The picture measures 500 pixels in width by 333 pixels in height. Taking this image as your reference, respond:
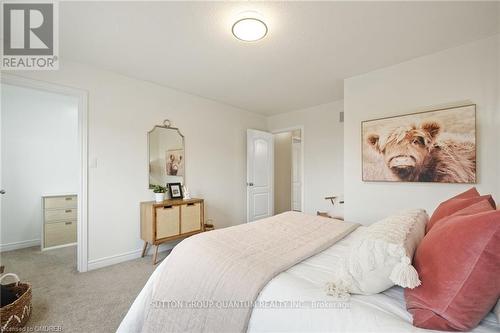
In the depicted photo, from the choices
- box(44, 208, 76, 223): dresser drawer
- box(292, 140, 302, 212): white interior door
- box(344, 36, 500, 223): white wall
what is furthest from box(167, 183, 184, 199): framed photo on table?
box(292, 140, 302, 212): white interior door

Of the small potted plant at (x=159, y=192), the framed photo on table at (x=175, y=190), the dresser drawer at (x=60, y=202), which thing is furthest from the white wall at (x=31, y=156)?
the framed photo on table at (x=175, y=190)

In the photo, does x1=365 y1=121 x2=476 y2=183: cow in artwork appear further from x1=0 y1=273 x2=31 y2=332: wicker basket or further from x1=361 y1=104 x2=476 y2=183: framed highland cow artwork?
x1=0 y1=273 x2=31 y2=332: wicker basket

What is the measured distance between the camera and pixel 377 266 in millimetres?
868

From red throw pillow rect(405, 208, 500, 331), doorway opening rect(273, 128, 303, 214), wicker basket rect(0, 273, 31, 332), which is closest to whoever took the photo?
red throw pillow rect(405, 208, 500, 331)

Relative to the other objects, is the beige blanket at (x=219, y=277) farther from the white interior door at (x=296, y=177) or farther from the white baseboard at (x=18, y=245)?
the white interior door at (x=296, y=177)

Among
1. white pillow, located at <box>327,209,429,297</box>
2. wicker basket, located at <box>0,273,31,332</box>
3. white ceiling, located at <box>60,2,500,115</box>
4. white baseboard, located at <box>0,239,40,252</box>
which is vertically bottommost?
white baseboard, located at <box>0,239,40,252</box>

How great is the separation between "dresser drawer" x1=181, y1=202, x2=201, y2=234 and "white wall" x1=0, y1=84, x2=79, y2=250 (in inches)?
68.8

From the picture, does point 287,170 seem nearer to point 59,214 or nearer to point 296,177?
point 296,177

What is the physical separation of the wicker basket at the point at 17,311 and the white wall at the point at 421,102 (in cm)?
327

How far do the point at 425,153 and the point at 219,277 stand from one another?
2.41 meters

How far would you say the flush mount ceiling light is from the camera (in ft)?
5.60

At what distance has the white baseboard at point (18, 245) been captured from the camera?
3.10m

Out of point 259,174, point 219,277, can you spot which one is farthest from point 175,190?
point 219,277

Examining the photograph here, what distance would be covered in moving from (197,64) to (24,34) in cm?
155
